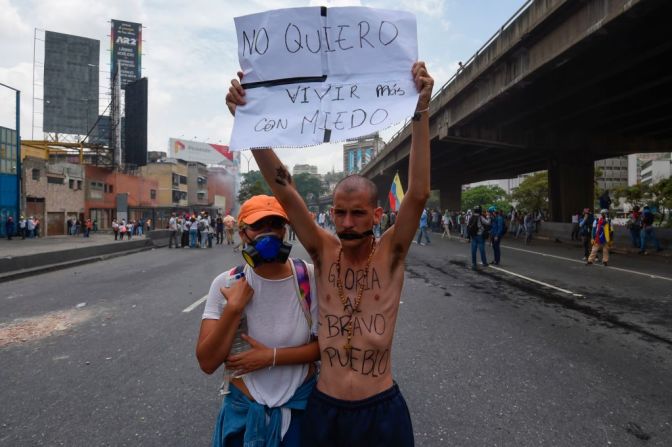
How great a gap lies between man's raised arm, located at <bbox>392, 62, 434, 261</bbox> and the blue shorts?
0.64 m

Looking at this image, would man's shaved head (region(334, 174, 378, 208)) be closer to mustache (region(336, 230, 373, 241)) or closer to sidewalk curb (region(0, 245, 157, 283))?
mustache (region(336, 230, 373, 241))

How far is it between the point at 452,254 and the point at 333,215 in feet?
49.8

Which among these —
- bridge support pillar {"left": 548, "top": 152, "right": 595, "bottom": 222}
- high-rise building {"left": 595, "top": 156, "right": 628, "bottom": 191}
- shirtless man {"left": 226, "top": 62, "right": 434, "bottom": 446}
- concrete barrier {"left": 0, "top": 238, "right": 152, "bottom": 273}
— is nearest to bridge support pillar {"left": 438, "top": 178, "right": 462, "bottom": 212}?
bridge support pillar {"left": 548, "top": 152, "right": 595, "bottom": 222}

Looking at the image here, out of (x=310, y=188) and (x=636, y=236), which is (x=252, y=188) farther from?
(x=310, y=188)

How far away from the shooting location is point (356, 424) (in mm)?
1720

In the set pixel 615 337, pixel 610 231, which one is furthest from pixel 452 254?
pixel 615 337

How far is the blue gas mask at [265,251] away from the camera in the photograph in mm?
1773

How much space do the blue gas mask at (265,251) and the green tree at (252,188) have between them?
23.4 meters

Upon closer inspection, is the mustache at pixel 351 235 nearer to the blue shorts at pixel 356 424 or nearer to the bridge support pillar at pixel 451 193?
the blue shorts at pixel 356 424

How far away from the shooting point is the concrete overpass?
40.7 ft

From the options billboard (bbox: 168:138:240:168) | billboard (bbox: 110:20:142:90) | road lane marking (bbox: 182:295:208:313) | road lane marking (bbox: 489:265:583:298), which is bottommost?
road lane marking (bbox: 182:295:208:313)

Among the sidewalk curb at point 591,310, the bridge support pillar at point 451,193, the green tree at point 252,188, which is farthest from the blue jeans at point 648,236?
the bridge support pillar at point 451,193

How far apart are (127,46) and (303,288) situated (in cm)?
9253

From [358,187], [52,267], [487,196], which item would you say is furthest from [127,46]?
[358,187]
